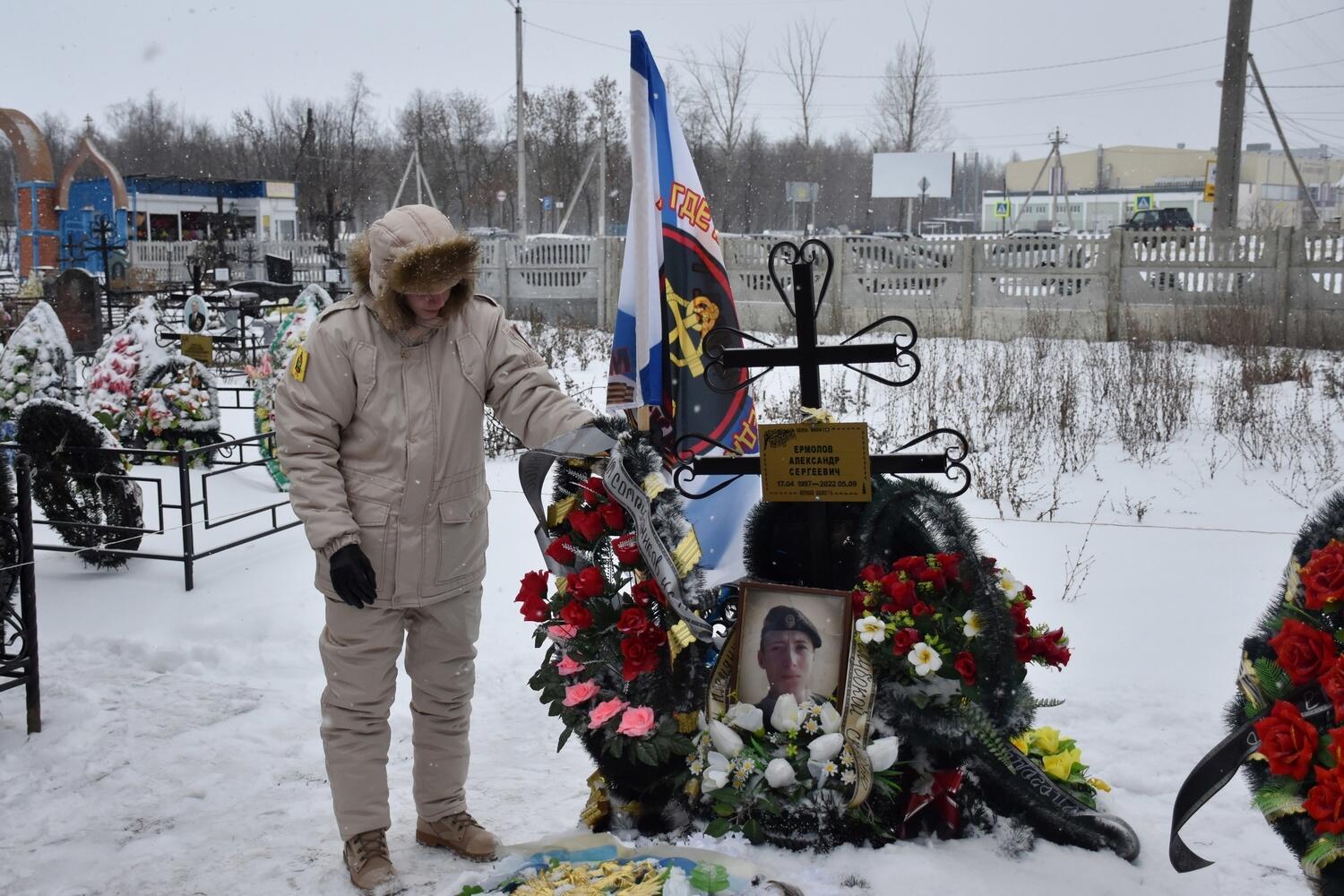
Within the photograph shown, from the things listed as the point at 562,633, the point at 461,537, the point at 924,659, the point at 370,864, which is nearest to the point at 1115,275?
the point at 924,659

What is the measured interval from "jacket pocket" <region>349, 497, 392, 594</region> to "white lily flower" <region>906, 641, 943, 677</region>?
146 cm

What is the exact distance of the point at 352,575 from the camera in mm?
3074

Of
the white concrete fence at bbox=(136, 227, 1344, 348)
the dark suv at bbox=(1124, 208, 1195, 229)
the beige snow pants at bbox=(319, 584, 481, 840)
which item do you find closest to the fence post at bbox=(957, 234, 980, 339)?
the white concrete fence at bbox=(136, 227, 1344, 348)

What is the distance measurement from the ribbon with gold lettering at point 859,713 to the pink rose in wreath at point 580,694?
2.42 ft

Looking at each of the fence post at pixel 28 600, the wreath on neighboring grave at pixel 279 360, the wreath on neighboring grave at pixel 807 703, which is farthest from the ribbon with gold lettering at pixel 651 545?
the wreath on neighboring grave at pixel 279 360

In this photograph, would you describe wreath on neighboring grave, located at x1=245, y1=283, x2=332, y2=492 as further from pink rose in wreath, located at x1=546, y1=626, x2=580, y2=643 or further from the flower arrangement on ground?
the flower arrangement on ground

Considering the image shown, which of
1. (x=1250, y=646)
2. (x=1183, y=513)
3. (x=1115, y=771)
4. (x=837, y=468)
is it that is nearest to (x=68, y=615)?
(x=837, y=468)

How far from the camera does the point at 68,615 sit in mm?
5746

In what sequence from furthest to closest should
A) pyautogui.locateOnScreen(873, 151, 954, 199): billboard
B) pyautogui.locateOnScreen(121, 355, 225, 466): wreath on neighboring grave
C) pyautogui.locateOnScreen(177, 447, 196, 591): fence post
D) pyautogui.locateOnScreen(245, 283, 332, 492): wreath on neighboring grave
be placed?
pyautogui.locateOnScreen(873, 151, 954, 199): billboard < pyautogui.locateOnScreen(121, 355, 225, 466): wreath on neighboring grave < pyautogui.locateOnScreen(245, 283, 332, 492): wreath on neighboring grave < pyautogui.locateOnScreen(177, 447, 196, 591): fence post

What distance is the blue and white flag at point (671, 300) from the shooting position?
4281 mm

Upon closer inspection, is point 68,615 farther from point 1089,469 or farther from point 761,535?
point 1089,469

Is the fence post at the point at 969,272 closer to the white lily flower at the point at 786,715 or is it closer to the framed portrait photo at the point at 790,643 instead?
the framed portrait photo at the point at 790,643

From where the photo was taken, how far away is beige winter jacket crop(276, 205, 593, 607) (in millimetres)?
3148

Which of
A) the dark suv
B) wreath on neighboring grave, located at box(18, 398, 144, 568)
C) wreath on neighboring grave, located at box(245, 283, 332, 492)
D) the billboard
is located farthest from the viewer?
the billboard
